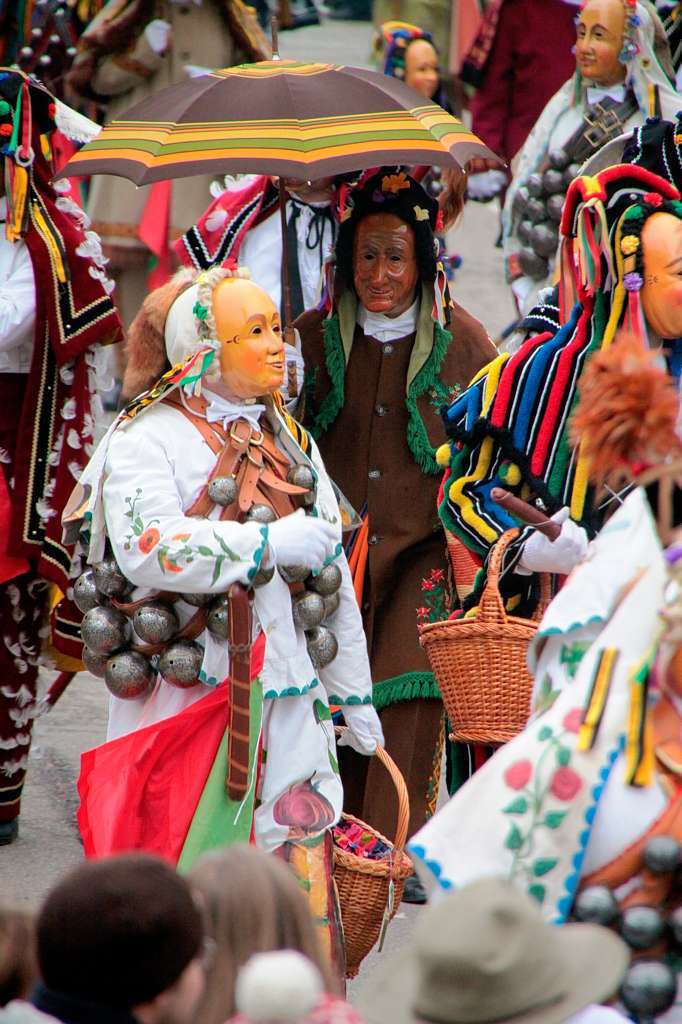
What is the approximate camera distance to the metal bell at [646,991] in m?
3.21

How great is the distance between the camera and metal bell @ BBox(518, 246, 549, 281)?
8.58 meters

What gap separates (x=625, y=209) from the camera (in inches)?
197

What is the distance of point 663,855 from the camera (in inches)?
127

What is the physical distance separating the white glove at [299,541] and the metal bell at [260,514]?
0.22ft

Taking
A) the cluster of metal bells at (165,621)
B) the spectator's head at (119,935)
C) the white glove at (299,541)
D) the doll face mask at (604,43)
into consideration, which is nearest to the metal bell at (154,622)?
the cluster of metal bells at (165,621)

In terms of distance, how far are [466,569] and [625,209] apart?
112 cm

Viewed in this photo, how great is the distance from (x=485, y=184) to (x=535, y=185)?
5.34ft

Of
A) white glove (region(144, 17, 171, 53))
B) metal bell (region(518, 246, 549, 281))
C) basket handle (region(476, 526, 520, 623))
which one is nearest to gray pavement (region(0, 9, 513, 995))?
basket handle (region(476, 526, 520, 623))

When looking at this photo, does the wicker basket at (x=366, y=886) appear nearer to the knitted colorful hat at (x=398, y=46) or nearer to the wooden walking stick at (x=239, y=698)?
the wooden walking stick at (x=239, y=698)

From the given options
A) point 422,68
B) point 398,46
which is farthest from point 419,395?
point 398,46

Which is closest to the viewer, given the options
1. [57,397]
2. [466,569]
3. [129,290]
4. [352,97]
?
[466,569]

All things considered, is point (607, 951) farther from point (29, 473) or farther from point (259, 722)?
point (29, 473)

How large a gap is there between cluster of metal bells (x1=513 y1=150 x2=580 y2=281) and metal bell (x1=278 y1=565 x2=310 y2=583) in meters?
3.89

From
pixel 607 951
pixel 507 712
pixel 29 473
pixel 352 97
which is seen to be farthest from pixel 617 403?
pixel 29 473
